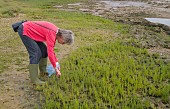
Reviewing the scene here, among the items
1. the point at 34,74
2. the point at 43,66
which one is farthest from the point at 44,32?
the point at 43,66

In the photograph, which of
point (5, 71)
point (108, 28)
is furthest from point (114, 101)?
point (108, 28)

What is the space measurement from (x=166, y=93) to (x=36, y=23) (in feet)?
9.31

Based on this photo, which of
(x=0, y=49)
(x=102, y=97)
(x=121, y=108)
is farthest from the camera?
(x=0, y=49)

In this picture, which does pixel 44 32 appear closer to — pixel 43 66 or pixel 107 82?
pixel 43 66

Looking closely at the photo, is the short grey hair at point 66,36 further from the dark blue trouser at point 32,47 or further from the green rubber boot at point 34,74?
the green rubber boot at point 34,74

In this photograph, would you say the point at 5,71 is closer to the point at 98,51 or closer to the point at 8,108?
the point at 8,108

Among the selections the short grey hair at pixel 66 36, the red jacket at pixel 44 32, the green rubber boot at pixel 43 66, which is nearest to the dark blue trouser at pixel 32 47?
the red jacket at pixel 44 32

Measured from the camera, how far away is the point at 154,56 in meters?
8.39

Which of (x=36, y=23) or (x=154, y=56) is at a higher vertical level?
(x=36, y=23)

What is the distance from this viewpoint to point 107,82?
19.5 feet

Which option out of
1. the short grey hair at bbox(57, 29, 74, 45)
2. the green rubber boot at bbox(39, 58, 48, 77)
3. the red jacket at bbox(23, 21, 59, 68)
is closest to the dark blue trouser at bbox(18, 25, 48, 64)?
the red jacket at bbox(23, 21, 59, 68)

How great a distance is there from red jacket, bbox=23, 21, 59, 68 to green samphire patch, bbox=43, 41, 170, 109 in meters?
0.76

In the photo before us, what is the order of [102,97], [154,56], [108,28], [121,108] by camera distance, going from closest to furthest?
[121,108] < [102,97] < [154,56] < [108,28]

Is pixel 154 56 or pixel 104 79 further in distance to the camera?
pixel 154 56
